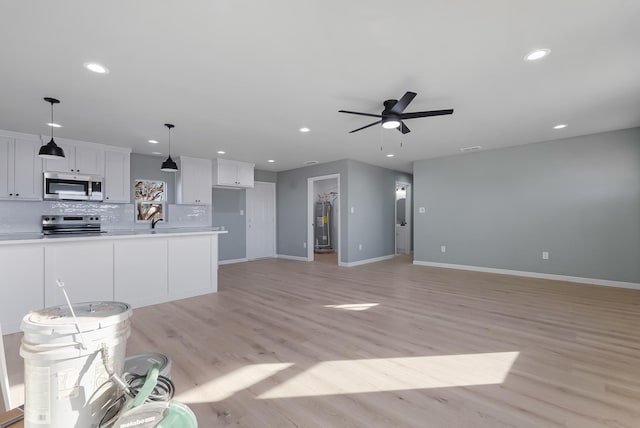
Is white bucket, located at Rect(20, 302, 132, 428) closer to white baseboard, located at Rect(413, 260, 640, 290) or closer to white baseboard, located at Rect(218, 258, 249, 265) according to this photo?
white baseboard, located at Rect(413, 260, 640, 290)

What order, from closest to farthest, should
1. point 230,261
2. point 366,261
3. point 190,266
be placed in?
1. point 190,266
2. point 366,261
3. point 230,261

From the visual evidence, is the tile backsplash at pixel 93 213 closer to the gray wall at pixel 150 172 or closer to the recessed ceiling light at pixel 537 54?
the gray wall at pixel 150 172

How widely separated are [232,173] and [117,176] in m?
2.22

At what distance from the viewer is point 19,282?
306 cm

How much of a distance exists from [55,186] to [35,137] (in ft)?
2.68

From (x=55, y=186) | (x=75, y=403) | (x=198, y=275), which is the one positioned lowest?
(x=198, y=275)

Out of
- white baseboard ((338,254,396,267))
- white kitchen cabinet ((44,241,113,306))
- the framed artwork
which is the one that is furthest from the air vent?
the framed artwork

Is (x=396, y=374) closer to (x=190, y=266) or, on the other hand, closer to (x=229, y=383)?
(x=229, y=383)

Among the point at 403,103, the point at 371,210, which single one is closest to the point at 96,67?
the point at 403,103

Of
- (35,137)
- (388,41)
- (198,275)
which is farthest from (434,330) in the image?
(35,137)

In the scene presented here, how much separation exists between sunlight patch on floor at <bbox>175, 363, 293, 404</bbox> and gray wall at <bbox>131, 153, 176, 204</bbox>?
513cm

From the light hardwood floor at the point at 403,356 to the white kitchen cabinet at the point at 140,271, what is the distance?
0.79 feet

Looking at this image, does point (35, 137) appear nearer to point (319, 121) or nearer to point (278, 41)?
point (319, 121)

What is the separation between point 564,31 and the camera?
86.7 inches
